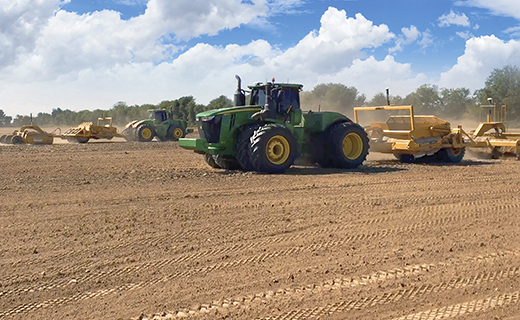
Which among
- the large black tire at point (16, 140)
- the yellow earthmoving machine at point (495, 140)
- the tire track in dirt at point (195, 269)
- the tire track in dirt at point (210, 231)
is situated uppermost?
the large black tire at point (16, 140)

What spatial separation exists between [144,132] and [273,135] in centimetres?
1691

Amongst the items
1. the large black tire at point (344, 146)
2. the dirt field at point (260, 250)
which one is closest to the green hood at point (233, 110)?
the large black tire at point (344, 146)

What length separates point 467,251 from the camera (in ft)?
19.6

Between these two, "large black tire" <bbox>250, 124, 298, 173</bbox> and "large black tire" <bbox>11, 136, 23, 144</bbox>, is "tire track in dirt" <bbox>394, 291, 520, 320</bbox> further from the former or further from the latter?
"large black tire" <bbox>11, 136, 23, 144</bbox>

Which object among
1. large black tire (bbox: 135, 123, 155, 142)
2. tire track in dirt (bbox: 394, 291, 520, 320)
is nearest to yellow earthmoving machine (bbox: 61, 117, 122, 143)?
large black tire (bbox: 135, 123, 155, 142)

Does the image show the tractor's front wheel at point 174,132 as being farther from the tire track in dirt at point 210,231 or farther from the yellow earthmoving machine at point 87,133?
the tire track in dirt at point 210,231

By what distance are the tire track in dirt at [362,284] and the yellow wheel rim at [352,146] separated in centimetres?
849

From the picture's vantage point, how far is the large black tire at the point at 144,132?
92.5ft

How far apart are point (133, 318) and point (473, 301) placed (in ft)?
8.79

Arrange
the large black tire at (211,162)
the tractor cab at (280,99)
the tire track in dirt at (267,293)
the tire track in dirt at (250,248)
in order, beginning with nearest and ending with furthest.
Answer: the tire track in dirt at (267,293), the tire track in dirt at (250,248), the tractor cab at (280,99), the large black tire at (211,162)

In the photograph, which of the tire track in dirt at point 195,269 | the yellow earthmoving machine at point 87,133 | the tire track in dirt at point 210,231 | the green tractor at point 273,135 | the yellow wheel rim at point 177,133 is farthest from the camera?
the yellow wheel rim at point 177,133

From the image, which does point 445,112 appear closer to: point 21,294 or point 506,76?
point 506,76

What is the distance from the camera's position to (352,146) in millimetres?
14273

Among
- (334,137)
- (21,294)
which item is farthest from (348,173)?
(21,294)
